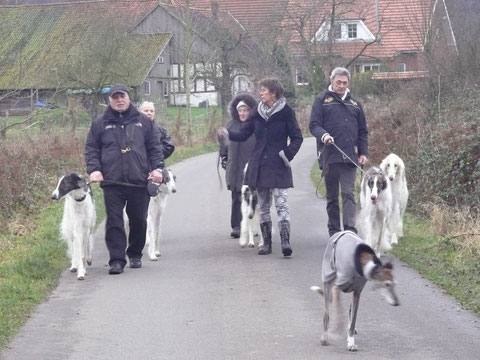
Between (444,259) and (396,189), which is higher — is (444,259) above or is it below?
below

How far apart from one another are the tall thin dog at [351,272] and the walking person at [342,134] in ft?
14.8

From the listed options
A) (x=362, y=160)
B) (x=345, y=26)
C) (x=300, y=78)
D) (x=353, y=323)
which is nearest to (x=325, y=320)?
(x=353, y=323)

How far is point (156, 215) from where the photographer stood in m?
12.4

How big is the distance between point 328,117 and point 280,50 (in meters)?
28.9

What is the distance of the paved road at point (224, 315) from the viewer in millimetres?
7348

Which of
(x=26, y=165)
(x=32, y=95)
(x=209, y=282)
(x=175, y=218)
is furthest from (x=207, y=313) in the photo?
(x=32, y=95)

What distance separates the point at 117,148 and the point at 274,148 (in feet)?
7.01

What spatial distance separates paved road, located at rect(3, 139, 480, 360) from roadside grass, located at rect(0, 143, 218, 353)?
0.17 meters

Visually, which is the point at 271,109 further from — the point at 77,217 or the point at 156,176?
the point at 77,217

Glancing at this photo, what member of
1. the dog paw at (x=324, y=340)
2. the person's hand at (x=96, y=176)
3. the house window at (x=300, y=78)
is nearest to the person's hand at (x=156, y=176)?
the person's hand at (x=96, y=176)

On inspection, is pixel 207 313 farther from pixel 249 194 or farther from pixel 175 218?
pixel 175 218

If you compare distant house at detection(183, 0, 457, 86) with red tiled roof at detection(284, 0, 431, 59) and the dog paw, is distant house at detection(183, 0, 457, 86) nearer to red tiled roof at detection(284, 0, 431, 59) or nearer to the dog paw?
red tiled roof at detection(284, 0, 431, 59)

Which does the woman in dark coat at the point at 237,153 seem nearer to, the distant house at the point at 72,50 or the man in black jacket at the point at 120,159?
the man in black jacket at the point at 120,159

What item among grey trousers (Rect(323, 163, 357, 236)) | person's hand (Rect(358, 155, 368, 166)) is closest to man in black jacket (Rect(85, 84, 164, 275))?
grey trousers (Rect(323, 163, 357, 236))
